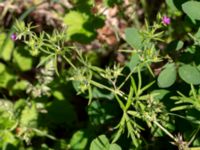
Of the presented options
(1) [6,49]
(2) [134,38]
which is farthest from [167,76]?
(1) [6,49]

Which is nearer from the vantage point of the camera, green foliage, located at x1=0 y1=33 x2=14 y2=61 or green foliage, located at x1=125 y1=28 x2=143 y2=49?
green foliage, located at x1=125 y1=28 x2=143 y2=49

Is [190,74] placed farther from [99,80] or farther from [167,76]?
[99,80]

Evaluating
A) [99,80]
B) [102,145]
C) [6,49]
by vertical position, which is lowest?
[102,145]

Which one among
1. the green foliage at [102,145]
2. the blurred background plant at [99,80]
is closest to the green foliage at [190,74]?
the blurred background plant at [99,80]

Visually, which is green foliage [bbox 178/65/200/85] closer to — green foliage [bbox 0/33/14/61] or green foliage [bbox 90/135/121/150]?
green foliage [bbox 90/135/121/150]

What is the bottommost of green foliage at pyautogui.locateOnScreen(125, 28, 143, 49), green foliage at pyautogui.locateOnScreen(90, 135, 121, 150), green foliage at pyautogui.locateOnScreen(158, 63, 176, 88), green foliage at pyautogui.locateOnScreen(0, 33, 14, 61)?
green foliage at pyautogui.locateOnScreen(90, 135, 121, 150)

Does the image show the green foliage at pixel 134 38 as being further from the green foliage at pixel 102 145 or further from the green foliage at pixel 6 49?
the green foliage at pixel 6 49

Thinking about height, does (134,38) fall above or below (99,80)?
above

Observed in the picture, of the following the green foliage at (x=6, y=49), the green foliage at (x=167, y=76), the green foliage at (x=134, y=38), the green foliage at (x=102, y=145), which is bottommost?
the green foliage at (x=102, y=145)

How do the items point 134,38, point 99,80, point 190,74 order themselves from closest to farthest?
point 190,74 < point 134,38 < point 99,80

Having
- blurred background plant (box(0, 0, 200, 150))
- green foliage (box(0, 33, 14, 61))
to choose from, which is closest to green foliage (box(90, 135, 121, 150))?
blurred background plant (box(0, 0, 200, 150))

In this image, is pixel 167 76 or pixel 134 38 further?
pixel 134 38

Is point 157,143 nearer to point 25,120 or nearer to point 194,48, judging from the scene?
point 194,48
